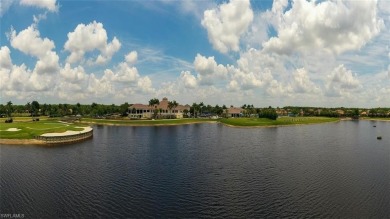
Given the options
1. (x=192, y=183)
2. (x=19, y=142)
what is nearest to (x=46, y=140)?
(x=19, y=142)

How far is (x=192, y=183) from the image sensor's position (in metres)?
49.8

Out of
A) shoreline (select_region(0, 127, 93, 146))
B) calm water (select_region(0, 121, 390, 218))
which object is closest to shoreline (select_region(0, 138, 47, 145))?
shoreline (select_region(0, 127, 93, 146))

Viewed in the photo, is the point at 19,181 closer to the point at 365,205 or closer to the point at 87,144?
the point at 87,144

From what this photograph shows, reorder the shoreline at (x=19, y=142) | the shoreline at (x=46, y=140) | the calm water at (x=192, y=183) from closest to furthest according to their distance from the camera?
the calm water at (x=192, y=183), the shoreline at (x=19, y=142), the shoreline at (x=46, y=140)

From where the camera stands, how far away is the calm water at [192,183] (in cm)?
3834

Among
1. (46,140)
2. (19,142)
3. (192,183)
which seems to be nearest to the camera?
(192,183)

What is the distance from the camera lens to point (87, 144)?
94125 millimetres

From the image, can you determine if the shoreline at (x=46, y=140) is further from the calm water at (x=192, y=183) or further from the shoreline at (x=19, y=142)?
the calm water at (x=192, y=183)

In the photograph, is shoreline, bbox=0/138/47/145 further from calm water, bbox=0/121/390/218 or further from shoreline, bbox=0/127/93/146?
calm water, bbox=0/121/390/218

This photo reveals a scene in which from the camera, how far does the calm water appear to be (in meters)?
38.3

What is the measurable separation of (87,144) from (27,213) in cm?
5922

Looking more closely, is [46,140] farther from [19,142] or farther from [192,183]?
[192,183]

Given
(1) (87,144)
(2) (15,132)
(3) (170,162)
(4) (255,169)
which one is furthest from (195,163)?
(2) (15,132)

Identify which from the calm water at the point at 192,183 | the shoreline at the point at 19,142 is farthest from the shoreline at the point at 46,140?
the calm water at the point at 192,183
